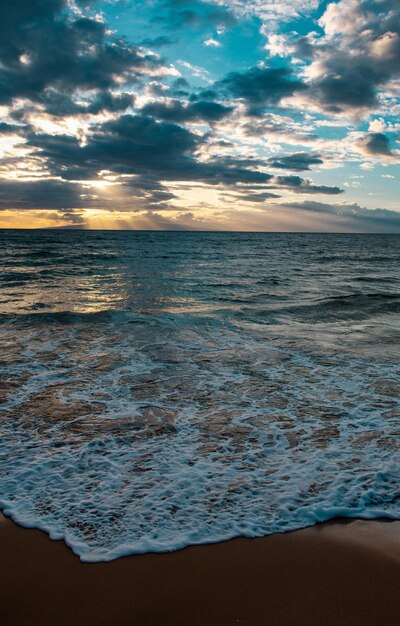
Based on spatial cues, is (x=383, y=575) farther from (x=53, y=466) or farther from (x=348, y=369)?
(x=348, y=369)

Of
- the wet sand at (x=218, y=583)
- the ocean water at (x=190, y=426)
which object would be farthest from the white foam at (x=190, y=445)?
the wet sand at (x=218, y=583)

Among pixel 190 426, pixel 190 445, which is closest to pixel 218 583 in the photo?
pixel 190 445

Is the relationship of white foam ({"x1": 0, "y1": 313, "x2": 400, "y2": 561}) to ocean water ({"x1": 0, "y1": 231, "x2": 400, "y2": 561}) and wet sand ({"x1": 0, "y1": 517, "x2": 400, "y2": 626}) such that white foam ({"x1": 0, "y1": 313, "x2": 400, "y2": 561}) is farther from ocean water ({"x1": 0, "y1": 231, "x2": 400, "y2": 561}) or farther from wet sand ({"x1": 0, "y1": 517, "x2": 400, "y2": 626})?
wet sand ({"x1": 0, "y1": 517, "x2": 400, "y2": 626})

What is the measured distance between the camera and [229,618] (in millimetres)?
2412

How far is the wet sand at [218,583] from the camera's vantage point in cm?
243

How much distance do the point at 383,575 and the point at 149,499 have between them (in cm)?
184

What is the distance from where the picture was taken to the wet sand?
243 cm

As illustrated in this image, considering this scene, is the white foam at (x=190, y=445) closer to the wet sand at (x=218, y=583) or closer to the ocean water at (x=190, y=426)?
the ocean water at (x=190, y=426)

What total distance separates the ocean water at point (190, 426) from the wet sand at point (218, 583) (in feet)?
0.49

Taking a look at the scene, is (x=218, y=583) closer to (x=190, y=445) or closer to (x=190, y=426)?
(x=190, y=445)

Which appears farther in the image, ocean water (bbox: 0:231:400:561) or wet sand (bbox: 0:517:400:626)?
ocean water (bbox: 0:231:400:561)

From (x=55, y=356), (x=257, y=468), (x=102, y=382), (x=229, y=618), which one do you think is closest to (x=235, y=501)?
(x=257, y=468)

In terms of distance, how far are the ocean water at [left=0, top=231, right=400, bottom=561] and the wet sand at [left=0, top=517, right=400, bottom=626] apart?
15 centimetres

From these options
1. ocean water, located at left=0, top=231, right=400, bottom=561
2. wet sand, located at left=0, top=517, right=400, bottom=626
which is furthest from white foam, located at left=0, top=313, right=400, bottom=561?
wet sand, located at left=0, top=517, right=400, bottom=626
